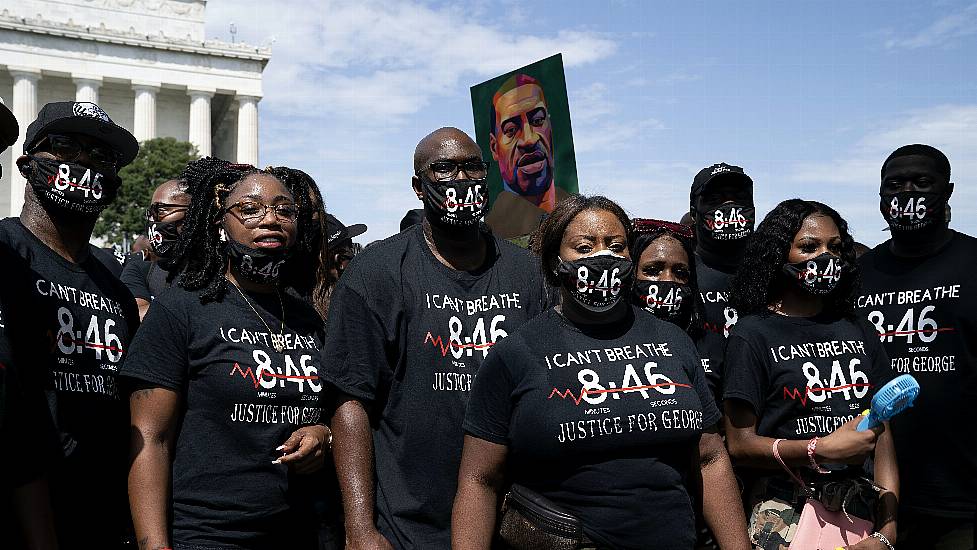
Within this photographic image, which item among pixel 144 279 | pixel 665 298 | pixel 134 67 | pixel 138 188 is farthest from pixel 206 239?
pixel 134 67

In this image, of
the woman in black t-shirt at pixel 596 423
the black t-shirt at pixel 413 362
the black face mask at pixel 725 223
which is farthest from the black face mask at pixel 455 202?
the black face mask at pixel 725 223

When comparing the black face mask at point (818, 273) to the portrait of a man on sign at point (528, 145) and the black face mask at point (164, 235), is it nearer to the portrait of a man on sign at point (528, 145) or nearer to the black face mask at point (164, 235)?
the portrait of a man on sign at point (528, 145)

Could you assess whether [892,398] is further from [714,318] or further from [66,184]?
[66,184]

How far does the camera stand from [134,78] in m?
66.4

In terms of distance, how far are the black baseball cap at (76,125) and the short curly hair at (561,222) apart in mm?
1795

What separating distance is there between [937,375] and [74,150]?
168 inches

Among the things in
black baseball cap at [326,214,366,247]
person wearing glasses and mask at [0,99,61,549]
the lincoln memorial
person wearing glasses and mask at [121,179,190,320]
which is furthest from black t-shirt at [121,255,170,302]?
the lincoln memorial

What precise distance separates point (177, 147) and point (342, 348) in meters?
45.0

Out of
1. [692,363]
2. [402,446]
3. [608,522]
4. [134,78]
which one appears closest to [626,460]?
[608,522]

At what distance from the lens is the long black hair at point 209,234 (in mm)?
3807

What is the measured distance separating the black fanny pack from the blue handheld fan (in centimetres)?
127

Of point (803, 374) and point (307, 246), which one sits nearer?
point (803, 374)

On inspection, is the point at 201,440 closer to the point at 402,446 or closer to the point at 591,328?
the point at 402,446

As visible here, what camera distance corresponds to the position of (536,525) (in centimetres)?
316
